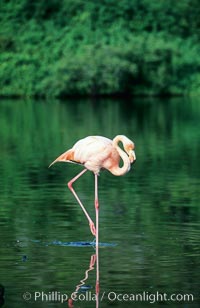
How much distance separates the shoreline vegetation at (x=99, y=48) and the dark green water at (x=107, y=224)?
27.4 m

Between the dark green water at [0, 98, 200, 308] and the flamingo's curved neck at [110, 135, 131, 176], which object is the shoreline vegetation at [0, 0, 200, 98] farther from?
the flamingo's curved neck at [110, 135, 131, 176]

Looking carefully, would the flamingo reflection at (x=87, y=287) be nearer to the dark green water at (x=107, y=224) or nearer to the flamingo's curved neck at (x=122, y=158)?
the dark green water at (x=107, y=224)

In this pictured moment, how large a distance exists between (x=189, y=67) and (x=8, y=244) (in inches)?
1802

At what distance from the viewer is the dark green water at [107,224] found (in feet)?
30.6

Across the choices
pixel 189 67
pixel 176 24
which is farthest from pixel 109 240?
pixel 176 24

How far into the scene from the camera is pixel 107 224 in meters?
12.4

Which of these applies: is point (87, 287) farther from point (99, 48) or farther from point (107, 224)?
point (99, 48)

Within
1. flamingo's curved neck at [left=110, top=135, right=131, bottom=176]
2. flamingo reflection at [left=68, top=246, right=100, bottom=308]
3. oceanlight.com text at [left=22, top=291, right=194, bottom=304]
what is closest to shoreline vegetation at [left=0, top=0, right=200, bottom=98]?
flamingo's curved neck at [left=110, top=135, right=131, bottom=176]

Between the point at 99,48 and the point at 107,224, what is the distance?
43.7 metres

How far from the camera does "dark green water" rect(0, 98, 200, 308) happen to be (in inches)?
367

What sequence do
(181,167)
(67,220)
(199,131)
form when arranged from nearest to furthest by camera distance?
(67,220), (181,167), (199,131)

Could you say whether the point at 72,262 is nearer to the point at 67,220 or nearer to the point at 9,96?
the point at 67,220

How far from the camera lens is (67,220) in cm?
1270

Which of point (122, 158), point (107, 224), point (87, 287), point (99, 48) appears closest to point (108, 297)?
point (87, 287)
